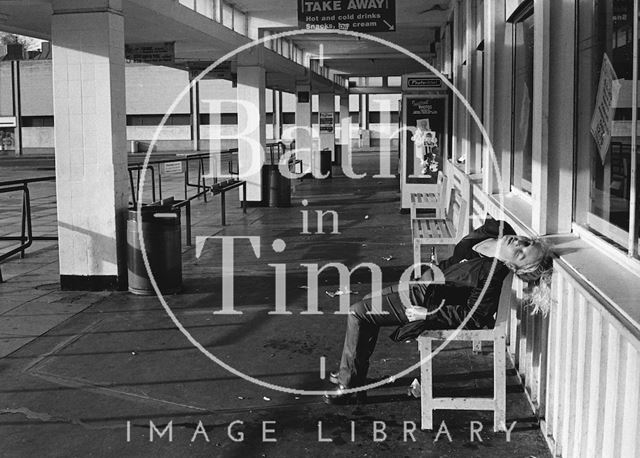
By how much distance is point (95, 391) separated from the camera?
5.38 meters

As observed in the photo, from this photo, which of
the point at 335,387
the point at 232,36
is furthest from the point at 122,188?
the point at 232,36

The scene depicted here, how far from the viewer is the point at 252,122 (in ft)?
55.7

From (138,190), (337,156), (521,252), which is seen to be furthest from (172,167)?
(337,156)

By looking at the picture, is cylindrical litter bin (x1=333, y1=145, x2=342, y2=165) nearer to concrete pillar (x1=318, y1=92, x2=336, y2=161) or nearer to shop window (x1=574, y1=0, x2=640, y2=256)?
concrete pillar (x1=318, y1=92, x2=336, y2=161)

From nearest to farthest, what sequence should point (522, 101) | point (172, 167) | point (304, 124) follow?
point (522, 101), point (172, 167), point (304, 124)

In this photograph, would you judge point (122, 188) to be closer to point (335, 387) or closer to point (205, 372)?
point (205, 372)

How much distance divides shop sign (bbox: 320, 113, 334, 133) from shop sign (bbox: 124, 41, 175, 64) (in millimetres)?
16287

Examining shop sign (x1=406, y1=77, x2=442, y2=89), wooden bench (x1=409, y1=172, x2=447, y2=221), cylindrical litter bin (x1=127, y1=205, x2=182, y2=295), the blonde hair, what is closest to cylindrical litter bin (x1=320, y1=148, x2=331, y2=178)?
shop sign (x1=406, y1=77, x2=442, y2=89)

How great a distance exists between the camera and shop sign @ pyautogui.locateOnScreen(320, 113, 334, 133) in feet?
98.2

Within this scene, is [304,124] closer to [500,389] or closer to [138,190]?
[138,190]

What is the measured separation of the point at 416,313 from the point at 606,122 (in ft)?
5.08

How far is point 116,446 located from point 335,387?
157 centimetres

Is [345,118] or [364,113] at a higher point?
[364,113]

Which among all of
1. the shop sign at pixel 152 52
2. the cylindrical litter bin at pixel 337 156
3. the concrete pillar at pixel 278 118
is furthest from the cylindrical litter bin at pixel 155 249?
the concrete pillar at pixel 278 118
